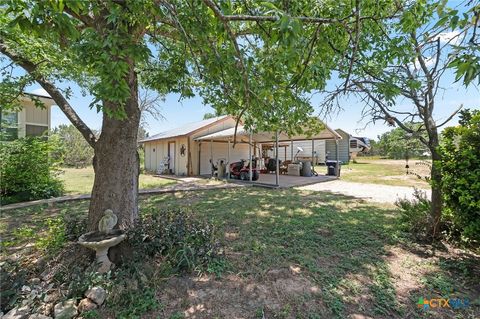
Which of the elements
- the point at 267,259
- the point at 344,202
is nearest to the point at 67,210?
the point at 267,259

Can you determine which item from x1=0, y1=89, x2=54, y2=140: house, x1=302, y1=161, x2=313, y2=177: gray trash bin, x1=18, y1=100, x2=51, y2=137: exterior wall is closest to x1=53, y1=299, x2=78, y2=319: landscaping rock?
x1=0, y1=89, x2=54, y2=140: house

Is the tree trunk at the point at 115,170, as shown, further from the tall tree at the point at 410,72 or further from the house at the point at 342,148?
the house at the point at 342,148

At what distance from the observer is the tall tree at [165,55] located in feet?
6.06

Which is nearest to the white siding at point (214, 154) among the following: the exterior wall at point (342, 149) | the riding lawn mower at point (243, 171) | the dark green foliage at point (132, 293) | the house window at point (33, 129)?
the riding lawn mower at point (243, 171)

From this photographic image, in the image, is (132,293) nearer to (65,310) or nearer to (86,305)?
(86,305)

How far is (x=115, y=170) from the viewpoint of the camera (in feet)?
10.7

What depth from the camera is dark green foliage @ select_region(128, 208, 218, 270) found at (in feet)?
9.94

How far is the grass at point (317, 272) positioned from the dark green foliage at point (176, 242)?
8.8 inches

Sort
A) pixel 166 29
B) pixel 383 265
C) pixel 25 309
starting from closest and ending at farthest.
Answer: pixel 25 309
pixel 383 265
pixel 166 29

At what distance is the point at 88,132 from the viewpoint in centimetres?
362

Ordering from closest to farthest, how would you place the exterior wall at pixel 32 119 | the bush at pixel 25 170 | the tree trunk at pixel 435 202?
the tree trunk at pixel 435 202 → the bush at pixel 25 170 → the exterior wall at pixel 32 119

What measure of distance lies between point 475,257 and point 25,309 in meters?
5.34

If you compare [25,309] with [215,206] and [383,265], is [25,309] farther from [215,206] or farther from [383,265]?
[215,206]

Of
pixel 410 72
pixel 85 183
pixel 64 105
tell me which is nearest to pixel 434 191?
pixel 410 72
